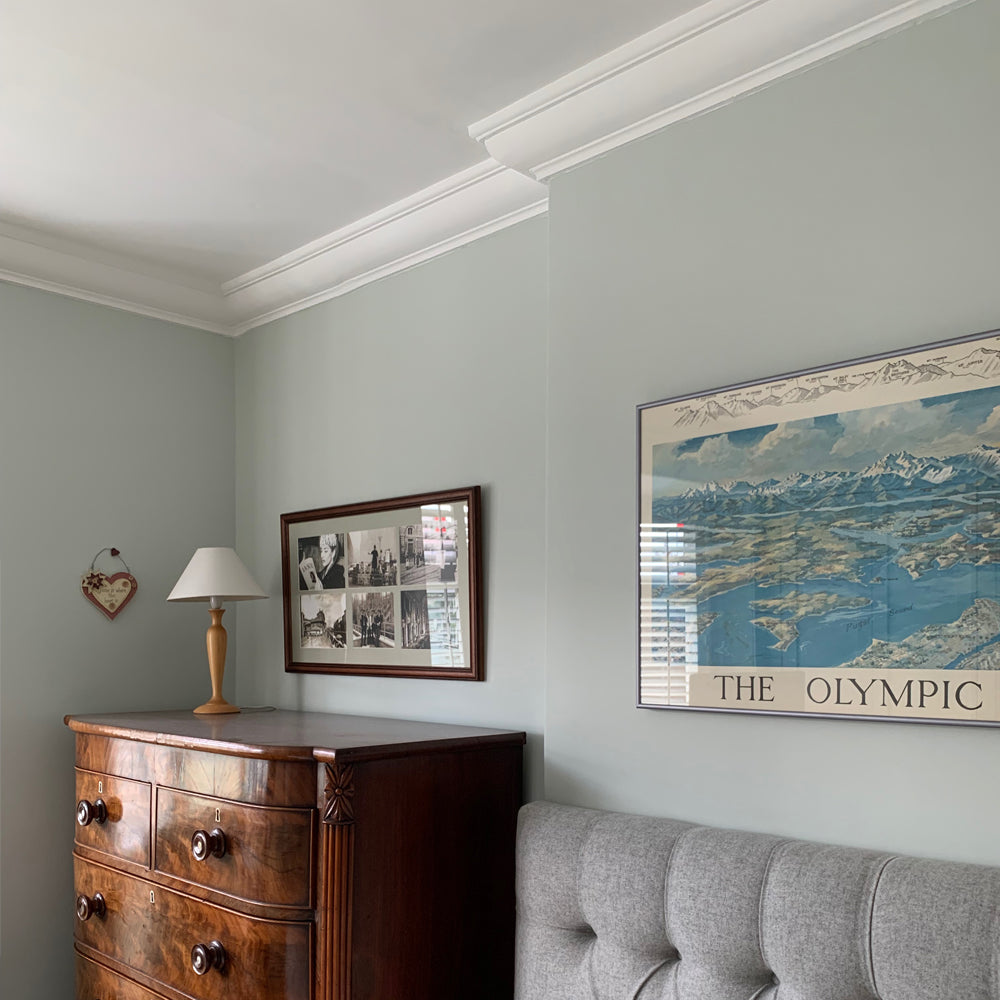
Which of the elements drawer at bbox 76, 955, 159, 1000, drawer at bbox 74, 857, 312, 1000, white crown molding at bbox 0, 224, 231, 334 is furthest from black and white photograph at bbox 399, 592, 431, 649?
white crown molding at bbox 0, 224, 231, 334

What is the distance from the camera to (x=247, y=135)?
251cm

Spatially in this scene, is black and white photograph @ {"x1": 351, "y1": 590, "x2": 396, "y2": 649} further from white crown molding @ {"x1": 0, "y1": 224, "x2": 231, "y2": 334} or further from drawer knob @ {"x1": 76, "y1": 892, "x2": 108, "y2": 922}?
white crown molding @ {"x1": 0, "y1": 224, "x2": 231, "y2": 334}

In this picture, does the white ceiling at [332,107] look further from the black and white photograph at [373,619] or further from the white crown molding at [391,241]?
the black and white photograph at [373,619]

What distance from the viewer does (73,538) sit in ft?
10.7

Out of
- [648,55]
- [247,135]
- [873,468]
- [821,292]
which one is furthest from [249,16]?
[873,468]

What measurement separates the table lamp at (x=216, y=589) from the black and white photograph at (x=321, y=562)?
17cm

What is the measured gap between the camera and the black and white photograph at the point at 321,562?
3207 millimetres

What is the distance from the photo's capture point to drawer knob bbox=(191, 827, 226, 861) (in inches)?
92.4

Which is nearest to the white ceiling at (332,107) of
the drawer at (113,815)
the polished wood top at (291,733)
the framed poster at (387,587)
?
the framed poster at (387,587)

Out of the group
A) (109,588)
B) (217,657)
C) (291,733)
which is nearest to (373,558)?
(217,657)

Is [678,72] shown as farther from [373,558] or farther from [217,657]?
[217,657]

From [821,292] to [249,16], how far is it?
126 cm

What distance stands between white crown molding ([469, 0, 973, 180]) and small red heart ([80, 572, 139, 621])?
6.14 feet

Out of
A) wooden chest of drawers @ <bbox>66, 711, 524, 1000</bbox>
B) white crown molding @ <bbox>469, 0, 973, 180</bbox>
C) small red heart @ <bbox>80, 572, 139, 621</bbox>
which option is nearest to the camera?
white crown molding @ <bbox>469, 0, 973, 180</bbox>
